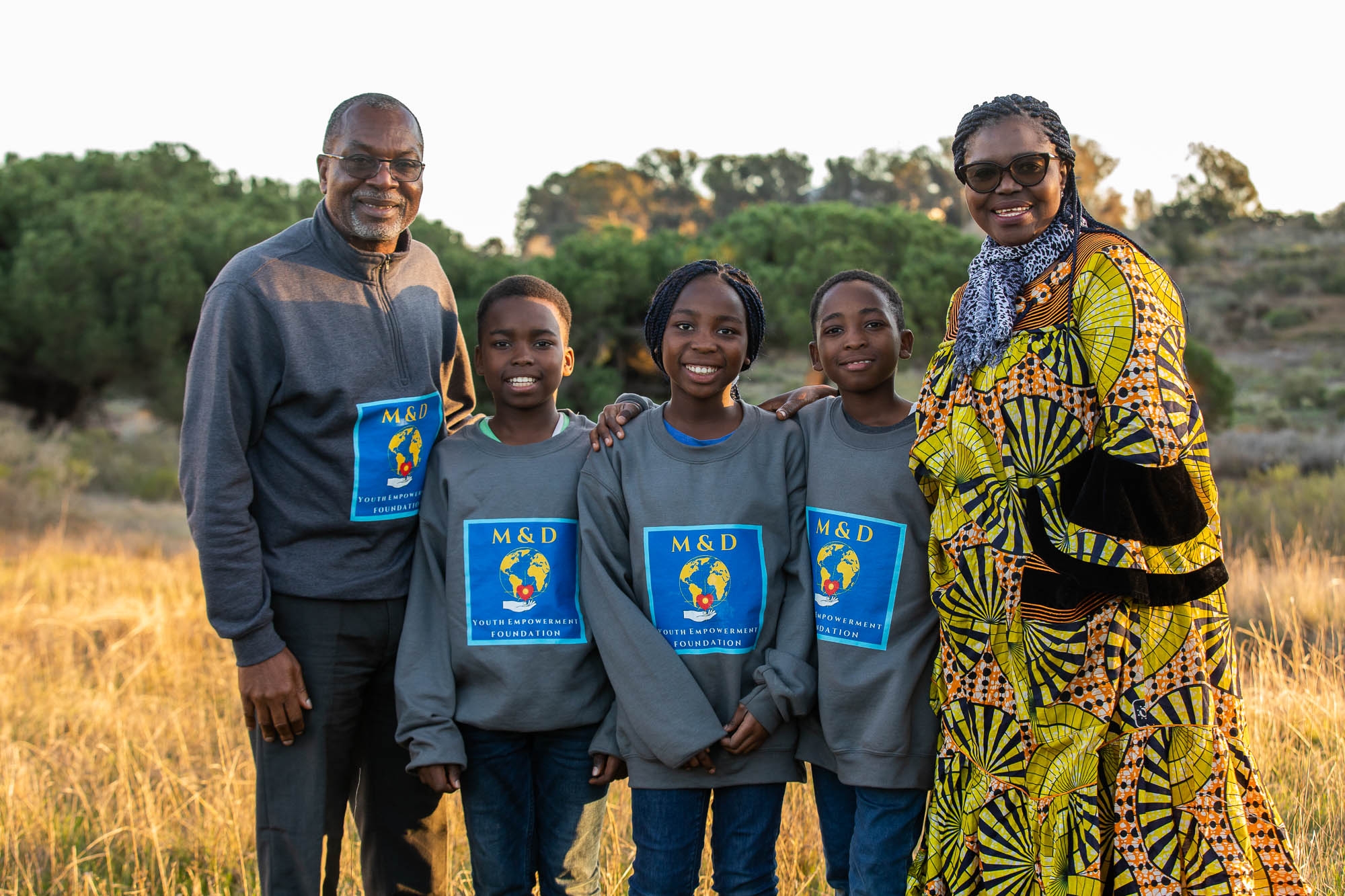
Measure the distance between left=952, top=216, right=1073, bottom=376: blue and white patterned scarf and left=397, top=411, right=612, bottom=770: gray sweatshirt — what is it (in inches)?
39.7

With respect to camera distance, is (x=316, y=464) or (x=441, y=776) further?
(x=316, y=464)

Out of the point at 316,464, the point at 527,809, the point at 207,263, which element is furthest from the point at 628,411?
the point at 207,263

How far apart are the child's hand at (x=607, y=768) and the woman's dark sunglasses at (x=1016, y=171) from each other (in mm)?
1592

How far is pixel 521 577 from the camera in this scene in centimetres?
263

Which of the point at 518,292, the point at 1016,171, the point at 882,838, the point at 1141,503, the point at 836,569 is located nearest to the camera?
the point at 1141,503

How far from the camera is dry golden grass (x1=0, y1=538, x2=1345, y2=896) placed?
3.44m

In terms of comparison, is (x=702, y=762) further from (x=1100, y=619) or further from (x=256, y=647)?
(x=256, y=647)

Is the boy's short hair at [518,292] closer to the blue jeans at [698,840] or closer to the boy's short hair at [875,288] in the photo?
the boy's short hair at [875,288]

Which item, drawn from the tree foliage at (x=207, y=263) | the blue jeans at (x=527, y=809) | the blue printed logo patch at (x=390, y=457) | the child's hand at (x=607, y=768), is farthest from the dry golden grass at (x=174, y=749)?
the tree foliage at (x=207, y=263)

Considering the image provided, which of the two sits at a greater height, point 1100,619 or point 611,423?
point 611,423

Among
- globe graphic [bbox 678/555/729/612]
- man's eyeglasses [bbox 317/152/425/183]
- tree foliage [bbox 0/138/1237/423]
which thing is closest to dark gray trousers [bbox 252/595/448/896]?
globe graphic [bbox 678/555/729/612]

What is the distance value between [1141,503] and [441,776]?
1.71 meters

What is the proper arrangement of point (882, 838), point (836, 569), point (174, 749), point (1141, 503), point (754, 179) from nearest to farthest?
point (1141, 503)
point (882, 838)
point (836, 569)
point (174, 749)
point (754, 179)

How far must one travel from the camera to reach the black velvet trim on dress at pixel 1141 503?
6.57 ft
